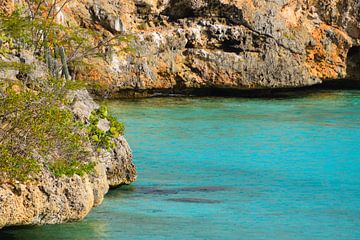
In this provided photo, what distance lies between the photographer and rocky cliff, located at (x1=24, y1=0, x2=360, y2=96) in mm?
35000

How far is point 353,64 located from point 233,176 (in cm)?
2136

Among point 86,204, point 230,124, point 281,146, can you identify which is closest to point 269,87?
point 230,124

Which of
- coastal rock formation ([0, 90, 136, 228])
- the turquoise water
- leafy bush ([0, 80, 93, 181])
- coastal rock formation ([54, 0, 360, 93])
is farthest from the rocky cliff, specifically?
leafy bush ([0, 80, 93, 181])

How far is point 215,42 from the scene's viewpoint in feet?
118

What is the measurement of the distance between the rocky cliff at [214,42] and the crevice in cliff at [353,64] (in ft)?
4.30

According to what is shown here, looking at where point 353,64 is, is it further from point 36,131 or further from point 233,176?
point 36,131

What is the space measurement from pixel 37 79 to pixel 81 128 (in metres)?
1.04

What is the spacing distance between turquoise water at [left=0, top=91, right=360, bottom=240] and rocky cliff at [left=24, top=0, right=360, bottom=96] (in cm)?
222

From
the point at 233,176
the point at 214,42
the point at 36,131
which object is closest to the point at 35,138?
the point at 36,131

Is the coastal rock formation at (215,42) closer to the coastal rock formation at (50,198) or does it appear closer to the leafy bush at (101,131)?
the leafy bush at (101,131)

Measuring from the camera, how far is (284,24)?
36938 millimetres

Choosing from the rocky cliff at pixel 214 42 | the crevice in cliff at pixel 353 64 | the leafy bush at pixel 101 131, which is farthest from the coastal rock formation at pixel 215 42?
the leafy bush at pixel 101 131

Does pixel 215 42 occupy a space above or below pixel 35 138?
above

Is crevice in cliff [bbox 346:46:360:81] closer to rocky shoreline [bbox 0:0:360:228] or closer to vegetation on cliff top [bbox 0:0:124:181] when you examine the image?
rocky shoreline [bbox 0:0:360:228]
